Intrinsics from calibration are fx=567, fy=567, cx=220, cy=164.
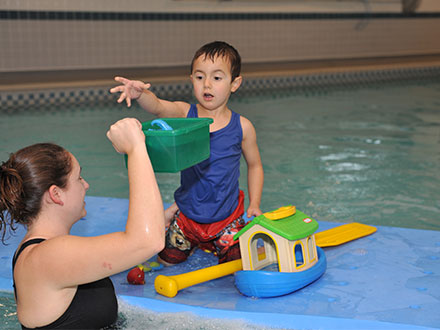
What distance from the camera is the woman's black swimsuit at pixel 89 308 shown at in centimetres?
164

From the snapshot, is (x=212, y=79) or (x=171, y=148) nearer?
(x=171, y=148)

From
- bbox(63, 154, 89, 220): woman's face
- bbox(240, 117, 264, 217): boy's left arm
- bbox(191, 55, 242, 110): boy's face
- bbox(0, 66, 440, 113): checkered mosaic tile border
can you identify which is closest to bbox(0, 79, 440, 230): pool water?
bbox(0, 66, 440, 113): checkered mosaic tile border

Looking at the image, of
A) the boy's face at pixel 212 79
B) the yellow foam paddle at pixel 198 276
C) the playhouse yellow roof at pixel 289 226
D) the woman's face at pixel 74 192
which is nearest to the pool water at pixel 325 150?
the yellow foam paddle at pixel 198 276

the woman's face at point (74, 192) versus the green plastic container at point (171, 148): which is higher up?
the green plastic container at point (171, 148)

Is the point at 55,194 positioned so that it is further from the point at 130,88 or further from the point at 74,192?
the point at 130,88

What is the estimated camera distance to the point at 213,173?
254 centimetres

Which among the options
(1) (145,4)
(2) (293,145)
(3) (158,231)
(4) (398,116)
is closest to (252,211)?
(3) (158,231)

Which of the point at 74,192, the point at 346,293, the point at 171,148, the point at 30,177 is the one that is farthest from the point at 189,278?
the point at 30,177

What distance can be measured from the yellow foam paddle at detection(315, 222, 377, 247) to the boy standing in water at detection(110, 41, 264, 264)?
16.1 inches

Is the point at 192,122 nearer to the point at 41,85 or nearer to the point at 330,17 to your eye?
the point at 41,85

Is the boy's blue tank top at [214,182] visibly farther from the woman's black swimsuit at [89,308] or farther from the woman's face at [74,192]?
the woman's face at [74,192]

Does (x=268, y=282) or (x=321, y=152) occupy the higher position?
(x=268, y=282)

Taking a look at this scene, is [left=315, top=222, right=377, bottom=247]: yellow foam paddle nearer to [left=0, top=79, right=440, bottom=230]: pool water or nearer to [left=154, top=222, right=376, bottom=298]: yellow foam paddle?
[left=154, top=222, right=376, bottom=298]: yellow foam paddle

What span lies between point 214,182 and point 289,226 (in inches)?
17.1
